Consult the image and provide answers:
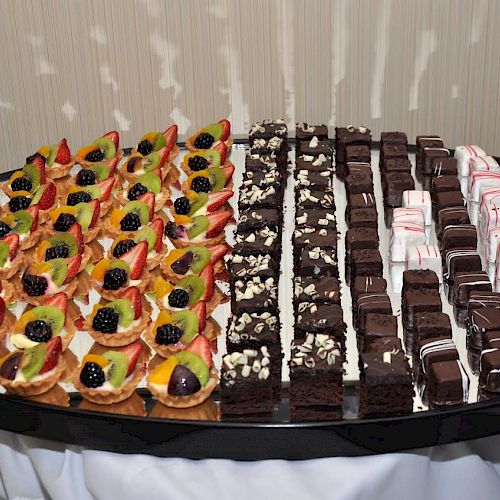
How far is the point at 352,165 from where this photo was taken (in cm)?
354

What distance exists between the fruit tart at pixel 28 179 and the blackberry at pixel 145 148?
38cm

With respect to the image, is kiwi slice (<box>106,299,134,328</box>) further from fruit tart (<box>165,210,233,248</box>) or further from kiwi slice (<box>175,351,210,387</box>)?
fruit tart (<box>165,210,233,248</box>)

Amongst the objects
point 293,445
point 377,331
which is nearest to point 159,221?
point 377,331

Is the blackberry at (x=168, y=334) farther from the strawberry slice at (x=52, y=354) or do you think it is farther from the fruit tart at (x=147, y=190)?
the fruit tart at (x=147, y=190)

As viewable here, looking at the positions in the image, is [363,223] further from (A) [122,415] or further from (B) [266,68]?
(B) [266,68]

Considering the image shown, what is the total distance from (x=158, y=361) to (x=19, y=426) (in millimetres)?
414

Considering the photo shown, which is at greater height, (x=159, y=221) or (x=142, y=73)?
(x=142, y=73)

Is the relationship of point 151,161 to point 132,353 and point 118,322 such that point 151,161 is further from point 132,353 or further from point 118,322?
point 132,353

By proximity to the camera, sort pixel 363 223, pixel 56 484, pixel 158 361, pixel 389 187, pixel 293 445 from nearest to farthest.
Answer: pixel 293 445 → pixel 56 484 → pixel 158 361 → pixel 363 223 → pixel 389 187

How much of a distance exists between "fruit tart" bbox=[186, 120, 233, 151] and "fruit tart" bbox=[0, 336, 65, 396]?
5.05ft

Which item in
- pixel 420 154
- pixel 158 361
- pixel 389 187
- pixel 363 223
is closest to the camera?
pixel 158 361

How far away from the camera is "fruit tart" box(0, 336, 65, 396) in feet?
7.86

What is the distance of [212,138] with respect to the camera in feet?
12.6

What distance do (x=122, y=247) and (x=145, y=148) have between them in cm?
86
